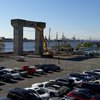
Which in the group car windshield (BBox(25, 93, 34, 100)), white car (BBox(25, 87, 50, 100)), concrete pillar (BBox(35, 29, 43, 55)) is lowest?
white car (BBox(25, 87, 50, 100))

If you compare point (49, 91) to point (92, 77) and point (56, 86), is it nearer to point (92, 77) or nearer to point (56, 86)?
point (56, 86)

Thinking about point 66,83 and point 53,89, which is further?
point 66,83

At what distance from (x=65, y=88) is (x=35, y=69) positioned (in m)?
14.7

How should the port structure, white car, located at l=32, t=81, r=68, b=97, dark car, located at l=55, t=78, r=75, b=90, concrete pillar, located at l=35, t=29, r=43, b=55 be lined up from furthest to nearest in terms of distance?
1. concrete pillar, located at l=35, t=29, r=43, b=55
2. the port structure
3. dark car, located at l=55, t=78, r=75, b=90
4. white car, located at l=32, t=81, r=68, b=97

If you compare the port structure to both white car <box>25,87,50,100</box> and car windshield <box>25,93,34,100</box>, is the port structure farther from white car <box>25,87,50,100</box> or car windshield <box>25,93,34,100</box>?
car windshield <box>25,93,34,100</box>

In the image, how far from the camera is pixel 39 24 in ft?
259

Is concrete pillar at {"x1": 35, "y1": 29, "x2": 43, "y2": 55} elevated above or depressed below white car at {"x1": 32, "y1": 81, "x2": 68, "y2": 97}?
above

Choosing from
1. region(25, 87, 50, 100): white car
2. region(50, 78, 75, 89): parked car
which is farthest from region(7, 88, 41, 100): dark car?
region(50, 78, 75, 89): parked car

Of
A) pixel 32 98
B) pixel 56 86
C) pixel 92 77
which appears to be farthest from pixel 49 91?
pixel 92 77

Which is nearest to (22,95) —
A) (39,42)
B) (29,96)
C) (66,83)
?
(29,96)

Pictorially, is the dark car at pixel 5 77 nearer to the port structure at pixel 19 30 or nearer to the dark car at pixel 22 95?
the dark car at pixel 22 95

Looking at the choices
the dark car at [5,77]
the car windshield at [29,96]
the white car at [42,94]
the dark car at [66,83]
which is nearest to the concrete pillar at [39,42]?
the dark car at [5,77]

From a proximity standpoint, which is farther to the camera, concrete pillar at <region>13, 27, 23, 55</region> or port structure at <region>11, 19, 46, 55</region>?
concrete pillar at <region>13, 27, 23, 55</region>

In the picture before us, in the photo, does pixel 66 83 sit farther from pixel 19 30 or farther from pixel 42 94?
pixel 19 30
